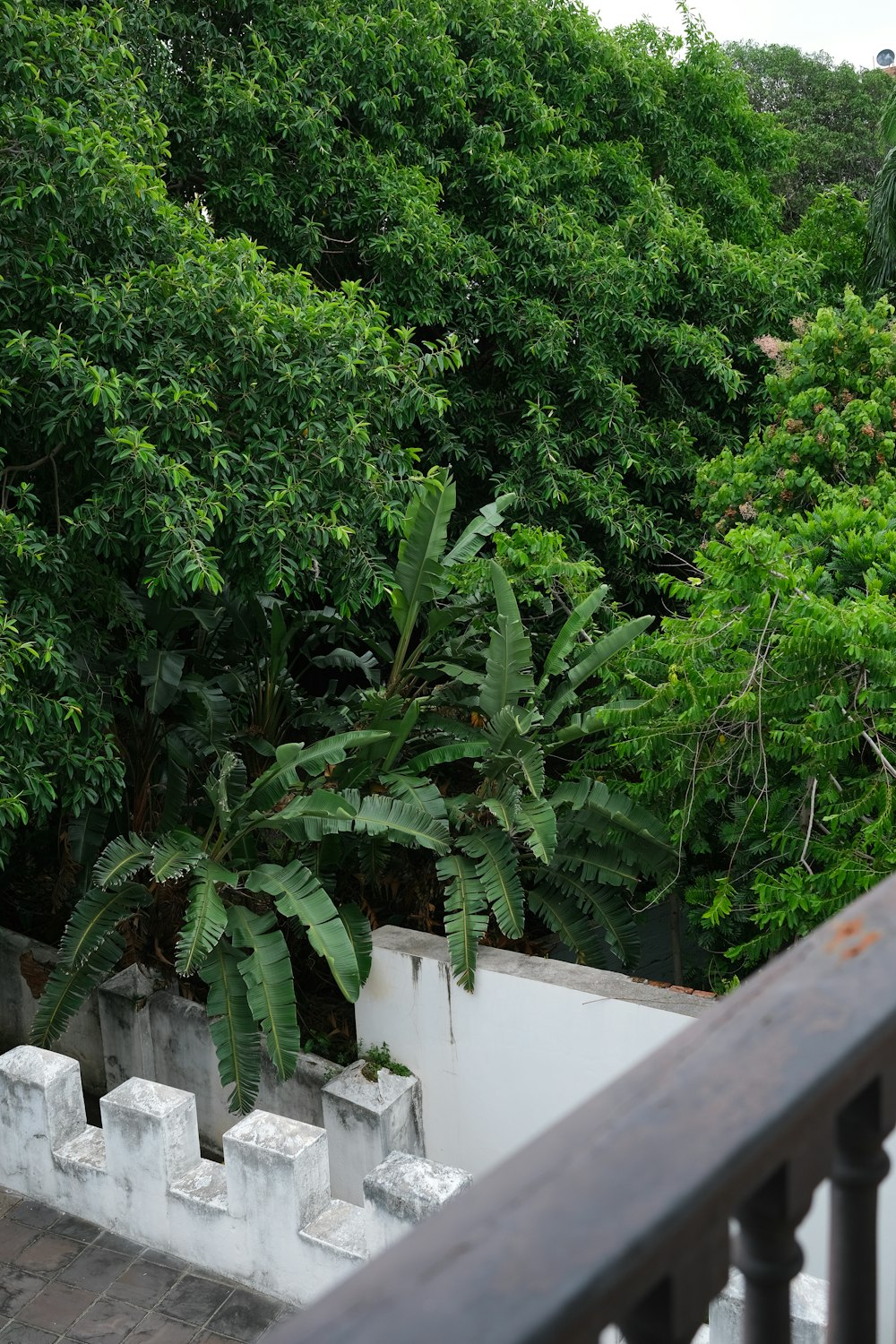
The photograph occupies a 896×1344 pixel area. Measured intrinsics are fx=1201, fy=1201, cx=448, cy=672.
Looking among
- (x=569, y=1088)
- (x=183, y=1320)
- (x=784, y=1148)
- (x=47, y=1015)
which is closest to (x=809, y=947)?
(x=784, y=1148)

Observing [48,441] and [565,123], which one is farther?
[565,123]

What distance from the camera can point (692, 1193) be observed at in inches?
21.4

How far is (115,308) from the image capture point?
6.12m

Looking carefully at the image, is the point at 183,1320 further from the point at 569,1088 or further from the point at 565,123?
the point at 565,123

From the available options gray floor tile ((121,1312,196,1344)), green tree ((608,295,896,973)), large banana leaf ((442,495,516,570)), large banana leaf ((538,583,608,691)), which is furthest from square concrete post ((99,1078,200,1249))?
large banana leaf ((442,495,516,570))

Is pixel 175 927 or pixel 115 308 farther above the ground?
pixel 115 308

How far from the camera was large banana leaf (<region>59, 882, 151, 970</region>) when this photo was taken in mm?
6816

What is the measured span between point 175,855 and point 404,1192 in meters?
2.60

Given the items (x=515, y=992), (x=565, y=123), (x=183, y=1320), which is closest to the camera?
(x=183, y=1320)

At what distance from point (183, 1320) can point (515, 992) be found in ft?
7.61

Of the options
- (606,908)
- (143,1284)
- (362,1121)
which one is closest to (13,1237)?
(143,1284)

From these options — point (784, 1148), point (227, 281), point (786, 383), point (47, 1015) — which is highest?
point (227, 281)

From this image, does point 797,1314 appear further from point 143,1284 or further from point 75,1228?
point 75,1228

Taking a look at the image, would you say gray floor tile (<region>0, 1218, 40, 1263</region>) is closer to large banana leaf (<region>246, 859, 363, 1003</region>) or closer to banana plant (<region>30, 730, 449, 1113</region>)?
banana plant (<region>30, 730, 449, 1113</region>)
